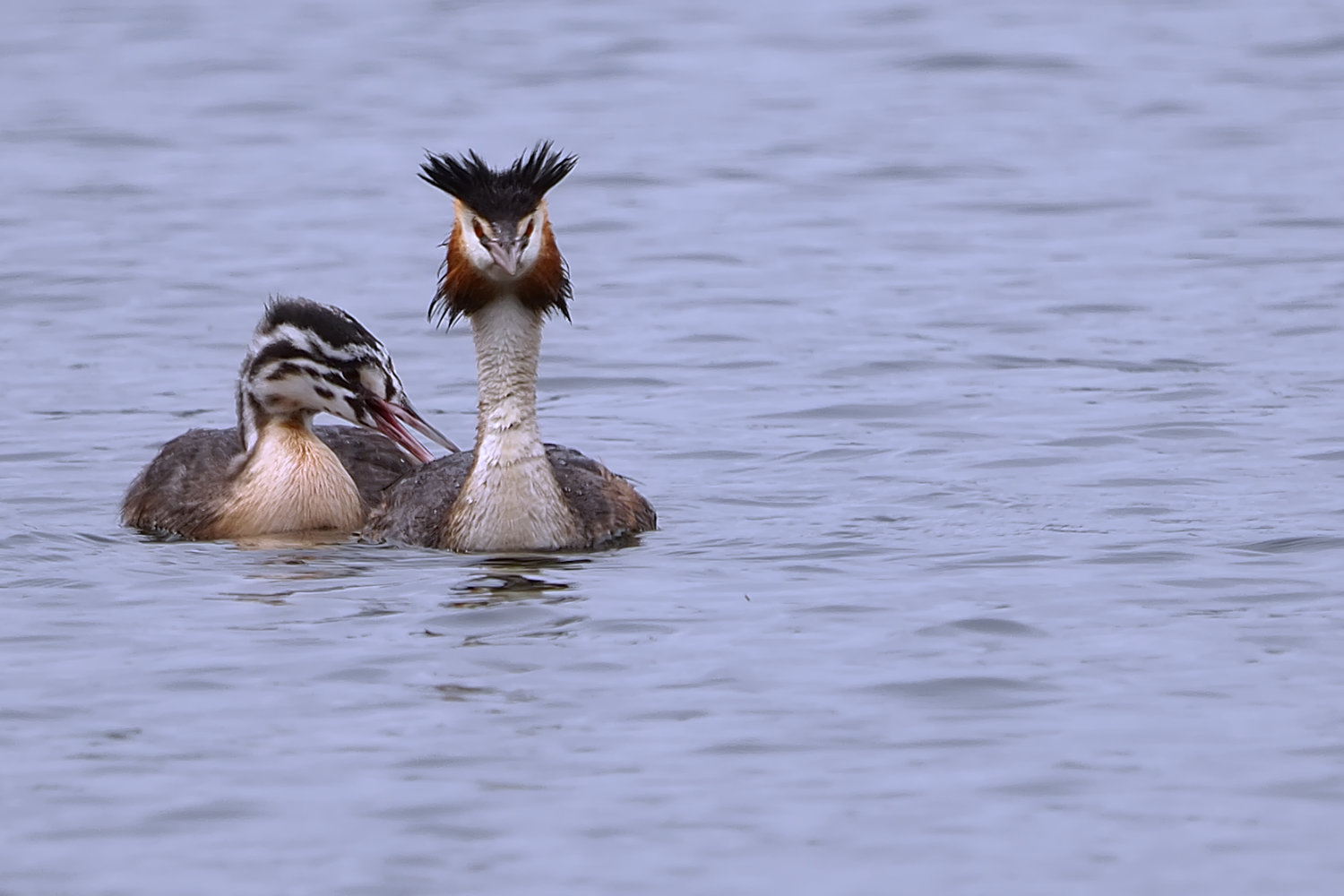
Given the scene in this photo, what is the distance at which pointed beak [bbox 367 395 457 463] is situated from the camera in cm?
1291

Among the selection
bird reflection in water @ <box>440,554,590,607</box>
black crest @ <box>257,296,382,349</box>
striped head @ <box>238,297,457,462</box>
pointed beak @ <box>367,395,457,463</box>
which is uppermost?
black crest @ <box>257,296,382,349</box>

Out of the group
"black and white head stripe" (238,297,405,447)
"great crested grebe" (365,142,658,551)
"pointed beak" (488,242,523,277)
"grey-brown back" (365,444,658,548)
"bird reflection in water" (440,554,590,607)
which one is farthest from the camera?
"black and white head stripe" (238,297,405,447)

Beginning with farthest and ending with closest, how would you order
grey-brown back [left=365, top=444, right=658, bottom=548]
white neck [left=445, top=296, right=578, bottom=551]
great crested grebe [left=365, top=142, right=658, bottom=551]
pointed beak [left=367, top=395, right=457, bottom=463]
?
pointed beak [left=367, top=395, right=457, bottom=463] < grey-brown back [left=365, top=444, right=658, bottom=548] < white neck [left=445, top=296, right=578, bottom=551] < great crested grebe [left=365, top=142, right=658, bottom=551]

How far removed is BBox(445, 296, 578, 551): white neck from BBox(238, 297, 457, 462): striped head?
0.94m

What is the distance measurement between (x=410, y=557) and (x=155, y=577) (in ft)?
3.78

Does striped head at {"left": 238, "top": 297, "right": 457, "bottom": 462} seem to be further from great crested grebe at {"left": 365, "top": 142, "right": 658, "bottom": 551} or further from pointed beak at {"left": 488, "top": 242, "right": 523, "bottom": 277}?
pointed beak at {"left": 488, "top": 242, "right": 523, "bottom": 277}

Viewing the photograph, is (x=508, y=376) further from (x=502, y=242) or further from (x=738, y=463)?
(x=738, y=463)

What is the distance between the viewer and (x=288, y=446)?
12.8 m

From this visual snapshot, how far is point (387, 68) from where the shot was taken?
2659 cm

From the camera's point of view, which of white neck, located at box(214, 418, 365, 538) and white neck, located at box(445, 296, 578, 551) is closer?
white neck, located at box(445, 296, 578, 551)

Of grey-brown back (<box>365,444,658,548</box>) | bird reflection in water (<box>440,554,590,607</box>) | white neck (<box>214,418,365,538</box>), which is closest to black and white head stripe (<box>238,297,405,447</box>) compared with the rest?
white neck (<box>214,418,365,538</box>)

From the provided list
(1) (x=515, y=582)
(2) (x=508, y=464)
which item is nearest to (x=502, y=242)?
(2) (x=508, y=464)

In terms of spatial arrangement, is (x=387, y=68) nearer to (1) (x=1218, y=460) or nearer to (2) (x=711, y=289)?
(2) (x=711, y=289)

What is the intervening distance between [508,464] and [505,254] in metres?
1.03
